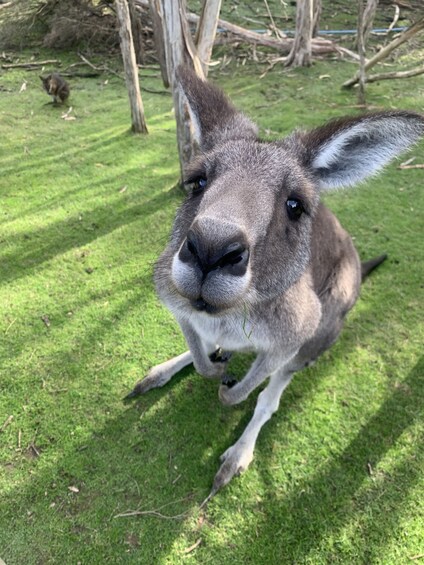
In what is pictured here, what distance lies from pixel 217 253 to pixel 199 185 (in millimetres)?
730

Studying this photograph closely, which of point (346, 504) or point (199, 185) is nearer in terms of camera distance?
point (199, 185)

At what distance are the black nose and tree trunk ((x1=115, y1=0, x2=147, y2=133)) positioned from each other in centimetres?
441

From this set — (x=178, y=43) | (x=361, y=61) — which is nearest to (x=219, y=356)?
(x=178, y=43)

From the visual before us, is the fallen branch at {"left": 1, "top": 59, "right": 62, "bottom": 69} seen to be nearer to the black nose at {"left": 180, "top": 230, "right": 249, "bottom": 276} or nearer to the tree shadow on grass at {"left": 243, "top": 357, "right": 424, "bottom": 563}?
the black nose at {"left": 180, "top": 230, "right": 249, "bottom": 276}

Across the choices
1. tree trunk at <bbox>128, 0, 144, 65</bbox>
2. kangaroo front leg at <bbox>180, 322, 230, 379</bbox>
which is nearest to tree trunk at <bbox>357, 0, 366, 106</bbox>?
tree trunk at <bbox>128, 0, 144, 65</bbox>

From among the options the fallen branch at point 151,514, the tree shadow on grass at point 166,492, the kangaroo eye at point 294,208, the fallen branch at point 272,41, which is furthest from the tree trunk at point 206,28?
the fallen branch at point 272,41

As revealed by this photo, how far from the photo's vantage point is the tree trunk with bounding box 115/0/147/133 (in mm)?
4703

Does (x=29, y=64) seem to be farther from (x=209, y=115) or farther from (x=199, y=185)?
(x=199, y=185)

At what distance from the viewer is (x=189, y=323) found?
7.26ft

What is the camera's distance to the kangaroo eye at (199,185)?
6.21 feet

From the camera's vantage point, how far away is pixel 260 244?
1641 millimetres

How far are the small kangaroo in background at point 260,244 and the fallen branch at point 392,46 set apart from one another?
3918mm

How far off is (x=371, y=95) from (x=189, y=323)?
19.9ft

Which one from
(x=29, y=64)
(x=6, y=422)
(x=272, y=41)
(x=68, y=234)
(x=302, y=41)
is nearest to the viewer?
(x=6, y=422)
